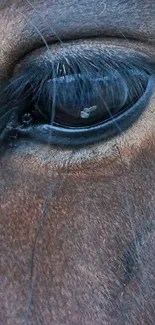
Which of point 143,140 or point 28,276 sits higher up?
point 143,140

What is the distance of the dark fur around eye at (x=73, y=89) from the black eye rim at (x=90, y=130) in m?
0.01

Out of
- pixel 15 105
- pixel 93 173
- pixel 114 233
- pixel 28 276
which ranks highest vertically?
pixel 15 105

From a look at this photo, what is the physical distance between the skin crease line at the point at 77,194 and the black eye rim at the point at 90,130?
0.03ft

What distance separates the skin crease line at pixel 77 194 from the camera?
1303 millimetres

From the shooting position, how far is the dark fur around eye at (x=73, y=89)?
128 cm

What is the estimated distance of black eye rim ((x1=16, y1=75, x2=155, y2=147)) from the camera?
1.34 metres

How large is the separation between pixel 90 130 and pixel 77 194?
141 millimetres

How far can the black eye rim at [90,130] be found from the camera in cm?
134

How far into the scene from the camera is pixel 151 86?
1350mm

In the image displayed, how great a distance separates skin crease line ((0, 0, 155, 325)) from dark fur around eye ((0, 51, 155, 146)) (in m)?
0.01

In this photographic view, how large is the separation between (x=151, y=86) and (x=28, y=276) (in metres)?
0.50

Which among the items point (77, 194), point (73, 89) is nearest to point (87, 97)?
point (73, 89)

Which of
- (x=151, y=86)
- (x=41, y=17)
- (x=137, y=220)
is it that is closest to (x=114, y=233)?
(x=137, y=220)

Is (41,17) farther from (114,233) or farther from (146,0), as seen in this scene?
(114,233)
